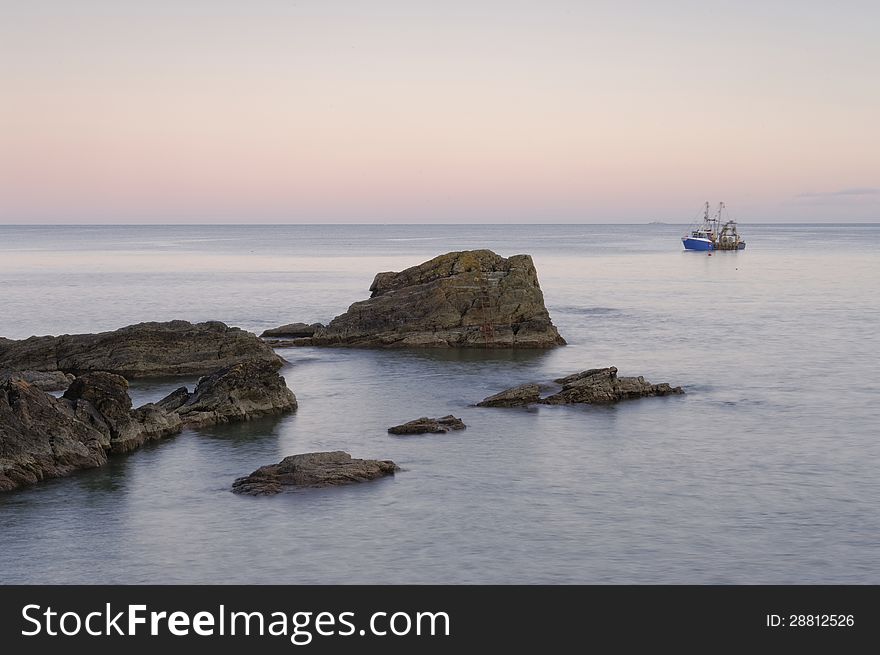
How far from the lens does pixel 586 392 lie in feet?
142

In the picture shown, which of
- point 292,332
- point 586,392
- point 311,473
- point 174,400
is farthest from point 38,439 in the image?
point 292,332

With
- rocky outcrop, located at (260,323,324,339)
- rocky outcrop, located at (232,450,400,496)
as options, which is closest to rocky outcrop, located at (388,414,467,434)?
rocky outcrop, located at (232,450,400,496)

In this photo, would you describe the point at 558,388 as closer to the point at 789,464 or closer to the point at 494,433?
the point at 494,433

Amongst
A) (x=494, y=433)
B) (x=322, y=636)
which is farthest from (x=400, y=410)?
(x=322, y=636)

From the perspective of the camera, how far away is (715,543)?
26.3m

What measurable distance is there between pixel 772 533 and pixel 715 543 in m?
1.90

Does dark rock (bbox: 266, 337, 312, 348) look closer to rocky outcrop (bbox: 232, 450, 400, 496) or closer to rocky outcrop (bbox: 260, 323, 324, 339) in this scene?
rocky outcrop (bbox: 260, 323, 324, 339)

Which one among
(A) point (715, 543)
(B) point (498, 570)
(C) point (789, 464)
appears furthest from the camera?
(C) point (789, 464)

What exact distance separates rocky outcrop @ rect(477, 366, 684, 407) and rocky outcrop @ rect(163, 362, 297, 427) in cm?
842

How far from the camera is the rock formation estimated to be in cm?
3123

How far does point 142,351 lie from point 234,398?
12992 mm

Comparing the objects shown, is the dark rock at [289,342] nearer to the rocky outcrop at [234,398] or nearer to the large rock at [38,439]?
the rocky outcrop at [234,398]

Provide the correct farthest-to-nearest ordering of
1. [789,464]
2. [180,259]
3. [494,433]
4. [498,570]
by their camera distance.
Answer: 1. [180,259]
2. [494,433]
3. [789,464]
4. [498,570]

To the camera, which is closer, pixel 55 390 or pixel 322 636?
pixel 322 636
